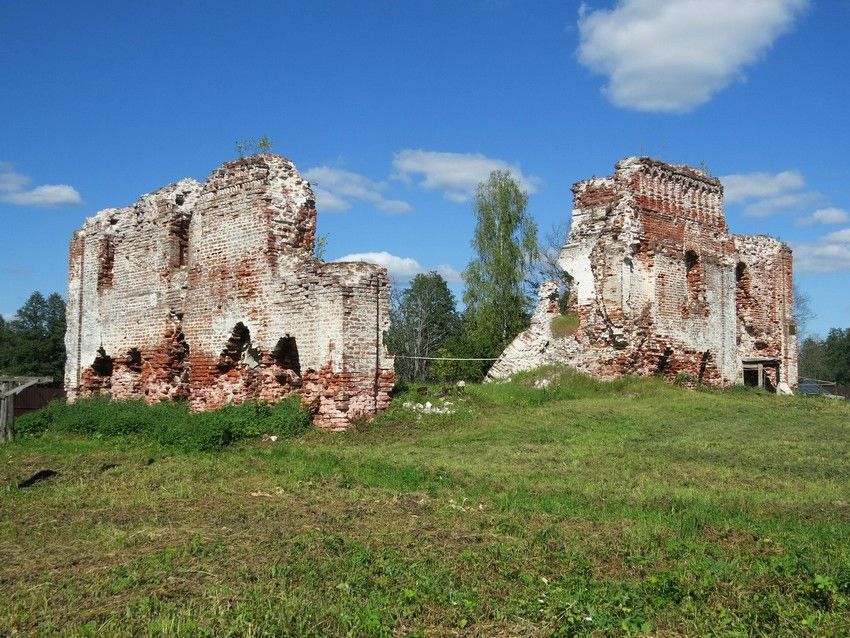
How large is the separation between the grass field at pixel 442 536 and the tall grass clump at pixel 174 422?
0.56m

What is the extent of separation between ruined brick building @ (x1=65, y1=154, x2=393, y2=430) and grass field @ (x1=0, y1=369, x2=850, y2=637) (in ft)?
6.06

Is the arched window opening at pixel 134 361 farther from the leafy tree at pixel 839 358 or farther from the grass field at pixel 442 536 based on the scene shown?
the leafy tree at pixel 839 358

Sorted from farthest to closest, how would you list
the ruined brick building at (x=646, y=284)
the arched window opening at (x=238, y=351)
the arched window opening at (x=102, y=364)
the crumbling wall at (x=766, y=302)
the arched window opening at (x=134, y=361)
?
the crumbling wall at (x=766, y=302) → the arched window opening at (x=102, y=364) → the arched window opening at (x=134, y=361) → the ruined brick building at (x=646, y=284) → the arched window opening at (x=238, y=351)

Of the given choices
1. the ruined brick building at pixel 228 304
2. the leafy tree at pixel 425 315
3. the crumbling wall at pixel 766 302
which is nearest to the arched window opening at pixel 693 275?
the crumbling wall at pixel 766 302

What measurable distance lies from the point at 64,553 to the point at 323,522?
6.36 ft

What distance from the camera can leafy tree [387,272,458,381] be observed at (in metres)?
40.5

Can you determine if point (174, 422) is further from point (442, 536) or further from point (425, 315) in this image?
point (425, 315)

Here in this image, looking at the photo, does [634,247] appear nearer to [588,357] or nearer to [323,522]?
[588,357]

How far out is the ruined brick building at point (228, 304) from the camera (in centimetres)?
1279

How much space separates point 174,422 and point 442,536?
808cm

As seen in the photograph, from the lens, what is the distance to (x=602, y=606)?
172 inches

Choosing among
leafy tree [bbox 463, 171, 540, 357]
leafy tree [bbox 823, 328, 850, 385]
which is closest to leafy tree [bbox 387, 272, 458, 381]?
leafy tree [bbox 463, 171, 540, 357]

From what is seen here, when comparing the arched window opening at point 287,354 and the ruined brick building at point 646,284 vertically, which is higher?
the ruined brick building at point 646,284

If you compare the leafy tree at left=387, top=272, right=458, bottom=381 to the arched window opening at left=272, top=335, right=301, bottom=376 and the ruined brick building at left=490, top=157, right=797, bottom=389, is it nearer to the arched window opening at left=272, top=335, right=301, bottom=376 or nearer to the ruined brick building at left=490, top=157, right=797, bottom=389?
the ruined brick building at left=490, top=157, right=797, bottom=389
